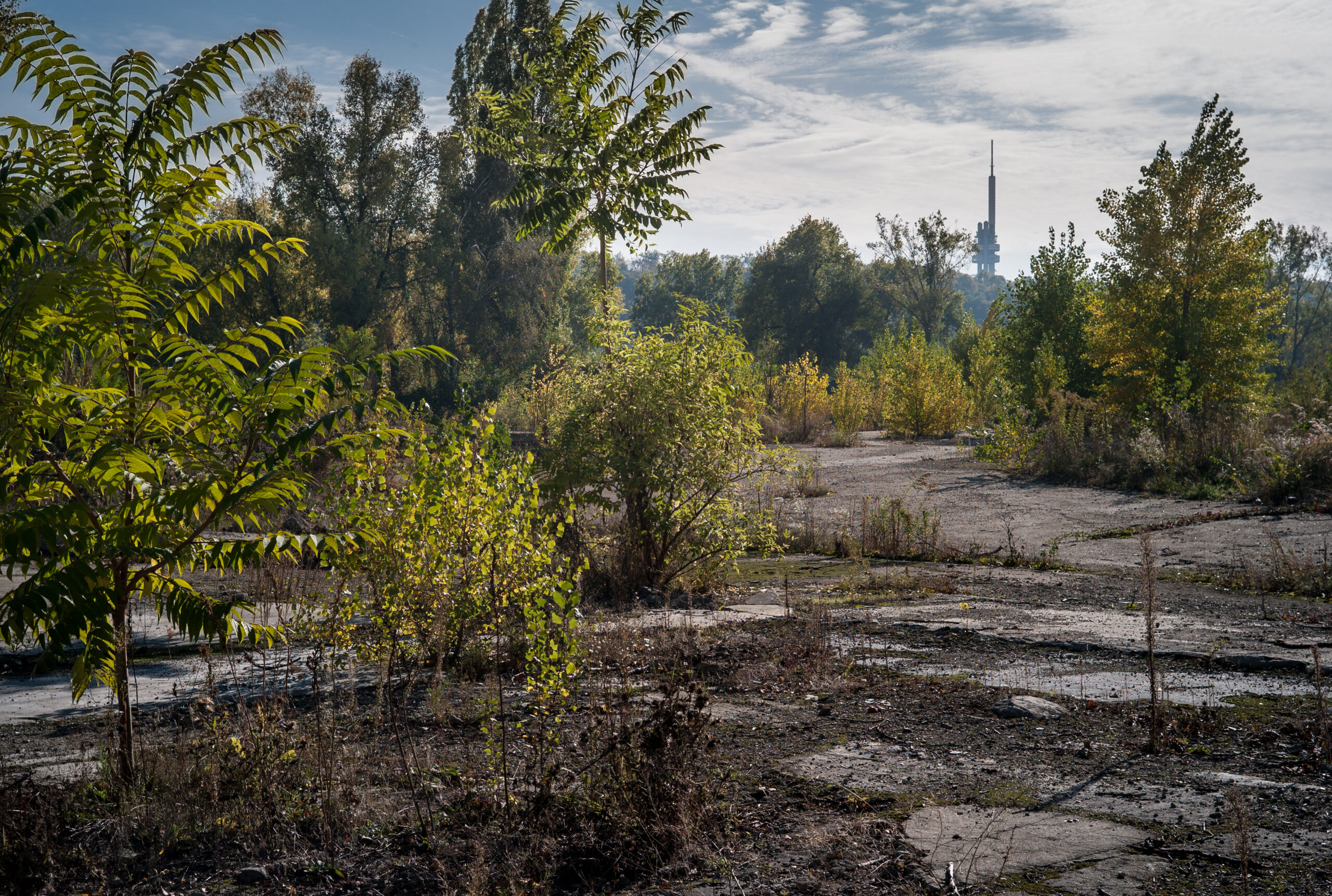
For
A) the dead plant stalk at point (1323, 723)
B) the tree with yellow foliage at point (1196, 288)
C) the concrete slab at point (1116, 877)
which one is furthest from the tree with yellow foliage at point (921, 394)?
Answer: the concrete slab at point (1116, 877)

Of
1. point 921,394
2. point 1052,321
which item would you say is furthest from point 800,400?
point 1052,321

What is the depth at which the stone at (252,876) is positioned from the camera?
9.13ft

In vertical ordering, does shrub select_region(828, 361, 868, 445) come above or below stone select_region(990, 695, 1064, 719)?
above

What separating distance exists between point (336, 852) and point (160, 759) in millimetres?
998

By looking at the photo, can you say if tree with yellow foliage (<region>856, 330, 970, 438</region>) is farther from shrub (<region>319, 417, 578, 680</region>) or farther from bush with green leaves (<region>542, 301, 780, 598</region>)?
shrub (<region>319, 417, 578, 680</region>)

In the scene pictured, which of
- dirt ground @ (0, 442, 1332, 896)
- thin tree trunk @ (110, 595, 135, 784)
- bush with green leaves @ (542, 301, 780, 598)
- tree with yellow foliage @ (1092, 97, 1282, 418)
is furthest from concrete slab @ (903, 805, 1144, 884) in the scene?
tree with yellow foliage @ (1092, 97, 1282, 418)

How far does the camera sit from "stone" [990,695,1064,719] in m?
4.52

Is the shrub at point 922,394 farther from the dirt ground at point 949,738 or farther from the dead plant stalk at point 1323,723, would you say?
the dead plant stalk at point 1323,723

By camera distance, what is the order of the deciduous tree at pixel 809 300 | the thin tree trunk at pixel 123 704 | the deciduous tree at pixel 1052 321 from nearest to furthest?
the thin tree trunk at pixel 123 704 → the deciduous tree at pixel 1052 321 → the deciduous tree at pixel 809 300

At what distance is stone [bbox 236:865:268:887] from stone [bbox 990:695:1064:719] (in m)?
3.46

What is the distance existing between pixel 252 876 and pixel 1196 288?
2255cm

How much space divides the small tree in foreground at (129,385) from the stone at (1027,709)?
3436mm

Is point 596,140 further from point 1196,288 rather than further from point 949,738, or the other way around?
point 1196,288

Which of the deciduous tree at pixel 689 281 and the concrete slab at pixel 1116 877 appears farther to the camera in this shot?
the deciduous tree at pixel 689 281
